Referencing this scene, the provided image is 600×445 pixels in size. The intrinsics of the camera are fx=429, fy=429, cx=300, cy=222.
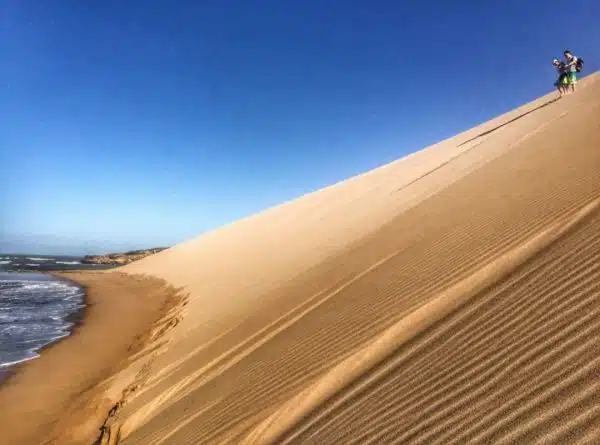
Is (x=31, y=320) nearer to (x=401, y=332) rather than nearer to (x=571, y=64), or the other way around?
(x=401, y=332)

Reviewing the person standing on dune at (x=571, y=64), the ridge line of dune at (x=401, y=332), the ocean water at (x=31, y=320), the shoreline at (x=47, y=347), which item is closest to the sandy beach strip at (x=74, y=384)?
the shoreline at (x=47, y=347)

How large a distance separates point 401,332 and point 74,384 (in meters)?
5.21

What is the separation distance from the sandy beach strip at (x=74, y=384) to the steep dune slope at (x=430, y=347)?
51 centimetres

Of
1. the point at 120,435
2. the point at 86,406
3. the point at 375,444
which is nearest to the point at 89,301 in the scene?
the point at 86,406

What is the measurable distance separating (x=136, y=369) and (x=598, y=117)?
36.2 feet

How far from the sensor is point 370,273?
6059 millimetres

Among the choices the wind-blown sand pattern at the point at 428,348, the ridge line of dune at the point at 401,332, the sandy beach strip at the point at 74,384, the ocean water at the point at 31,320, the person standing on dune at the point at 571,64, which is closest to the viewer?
the wind-blown sand pattern at the point at 428,348

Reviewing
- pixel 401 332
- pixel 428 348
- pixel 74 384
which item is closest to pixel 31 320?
pixel 74 384

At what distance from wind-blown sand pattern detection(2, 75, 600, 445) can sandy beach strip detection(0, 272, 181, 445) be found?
389 mm

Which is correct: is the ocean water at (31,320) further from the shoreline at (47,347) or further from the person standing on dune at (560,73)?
the person standing on dune at (560,73)

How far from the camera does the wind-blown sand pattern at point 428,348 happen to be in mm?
2281

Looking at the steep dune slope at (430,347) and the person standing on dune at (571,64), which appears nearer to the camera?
the steep dune slope at (430,347)

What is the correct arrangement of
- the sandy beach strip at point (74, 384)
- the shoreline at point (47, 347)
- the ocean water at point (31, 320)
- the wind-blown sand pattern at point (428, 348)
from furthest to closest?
1. the ocean water at point (31, 320)
2. the shoreline at point (47, 347)
3. the sandy beach strip at point (74, 384)
4. the wind-blown sand pattern at point (428, 348)

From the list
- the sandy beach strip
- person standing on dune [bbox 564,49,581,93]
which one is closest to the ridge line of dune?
the sandy beach strip
